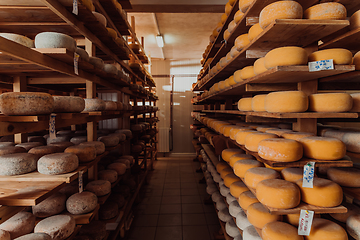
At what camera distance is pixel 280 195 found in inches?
46.5

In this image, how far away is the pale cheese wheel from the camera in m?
1.64

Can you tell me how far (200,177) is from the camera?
506 centimetres

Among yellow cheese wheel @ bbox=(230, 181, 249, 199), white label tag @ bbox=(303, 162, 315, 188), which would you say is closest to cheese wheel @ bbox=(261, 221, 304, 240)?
white label tag @ bbox=(303, 162, 315, 188)

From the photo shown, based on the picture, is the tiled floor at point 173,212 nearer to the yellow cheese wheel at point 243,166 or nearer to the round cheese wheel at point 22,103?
the yellow cheese wheel at point 243,166

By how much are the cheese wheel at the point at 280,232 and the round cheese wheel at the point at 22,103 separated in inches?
62.1

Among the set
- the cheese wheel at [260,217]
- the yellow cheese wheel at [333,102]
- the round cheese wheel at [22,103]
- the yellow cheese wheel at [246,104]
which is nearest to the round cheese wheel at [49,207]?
the round cheese wheel at [22,103]

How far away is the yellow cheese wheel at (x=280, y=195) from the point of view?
1174 millimetres

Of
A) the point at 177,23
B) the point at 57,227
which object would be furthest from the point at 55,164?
the point at 177,23

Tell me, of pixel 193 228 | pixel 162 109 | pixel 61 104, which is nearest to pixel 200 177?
pixel 193 228

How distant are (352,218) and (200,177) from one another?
12.7 feet

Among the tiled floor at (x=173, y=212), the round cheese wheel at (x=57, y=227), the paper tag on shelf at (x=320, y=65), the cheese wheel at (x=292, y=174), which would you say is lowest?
the tiled floor at (x=173, y=212)

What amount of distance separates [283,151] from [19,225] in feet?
6.02

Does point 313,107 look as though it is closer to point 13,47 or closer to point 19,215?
point 13,47

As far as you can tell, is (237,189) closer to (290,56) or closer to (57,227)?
(290,56)
